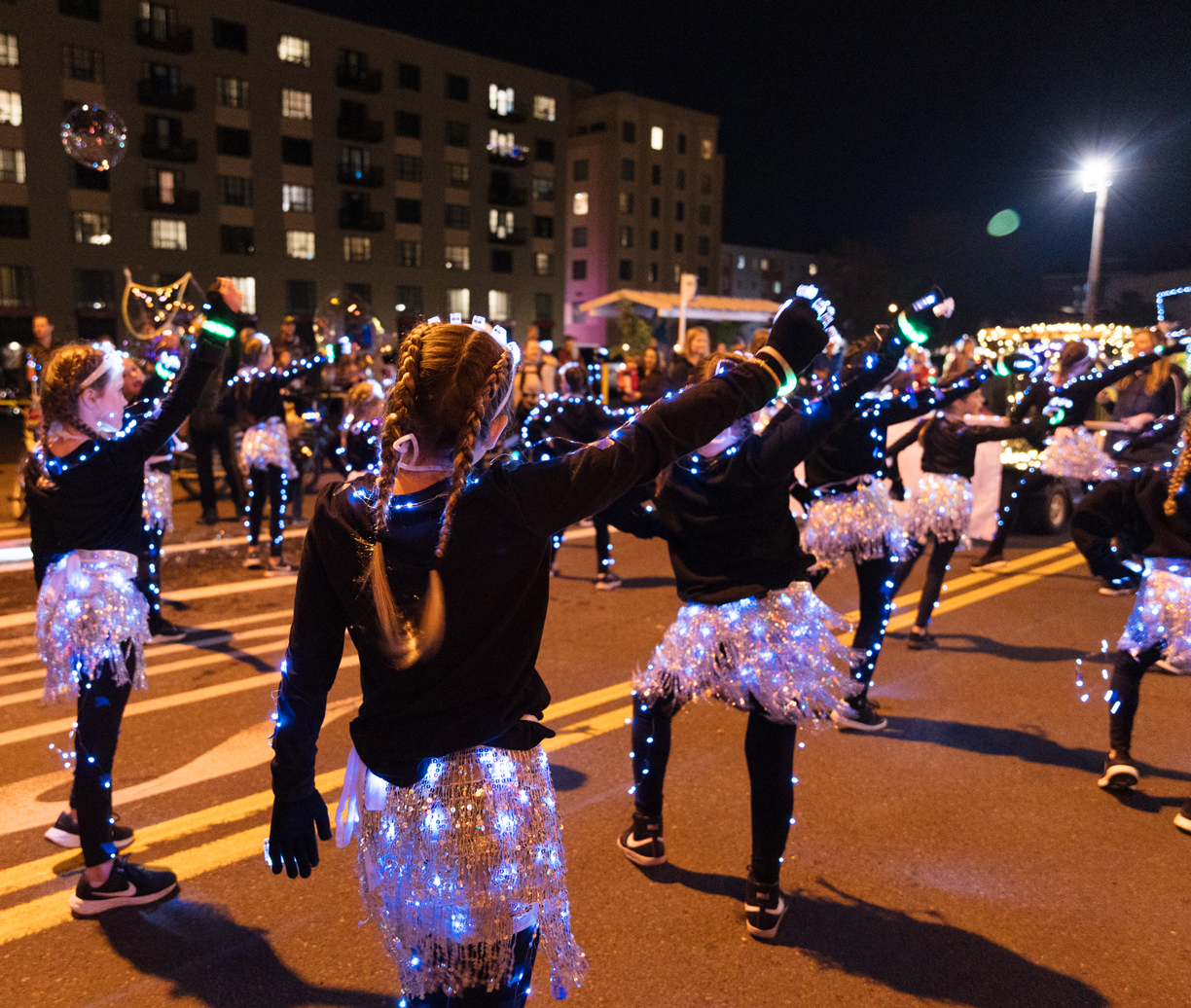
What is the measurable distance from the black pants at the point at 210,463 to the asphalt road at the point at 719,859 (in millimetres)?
4767

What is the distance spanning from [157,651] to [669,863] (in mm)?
4358

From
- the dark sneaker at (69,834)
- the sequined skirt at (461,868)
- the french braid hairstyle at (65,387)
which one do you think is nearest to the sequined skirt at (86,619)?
the french braid hairstyle at (65,387)

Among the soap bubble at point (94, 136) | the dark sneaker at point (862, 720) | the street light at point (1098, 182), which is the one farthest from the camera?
the street light at point (1098, 182)

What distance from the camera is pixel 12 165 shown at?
35406 millimetres

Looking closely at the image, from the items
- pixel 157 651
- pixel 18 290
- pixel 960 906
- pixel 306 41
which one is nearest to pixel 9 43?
pixel 18 290

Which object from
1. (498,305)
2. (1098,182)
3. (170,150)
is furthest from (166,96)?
(1098,182)

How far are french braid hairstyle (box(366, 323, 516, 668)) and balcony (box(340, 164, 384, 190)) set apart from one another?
156 ft

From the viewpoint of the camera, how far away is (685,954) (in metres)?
3.10

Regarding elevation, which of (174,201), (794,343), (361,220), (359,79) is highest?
(359,79)

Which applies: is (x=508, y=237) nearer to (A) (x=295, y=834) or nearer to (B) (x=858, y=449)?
(B) (x=858, y=449)

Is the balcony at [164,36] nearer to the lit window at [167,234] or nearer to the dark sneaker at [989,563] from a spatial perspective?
the lit window at [167,234]

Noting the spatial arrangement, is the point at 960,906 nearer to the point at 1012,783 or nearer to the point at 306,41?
the point at 1012,783

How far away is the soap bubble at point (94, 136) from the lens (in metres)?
5.70

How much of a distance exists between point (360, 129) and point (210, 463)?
3967 centimetres
